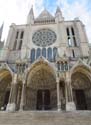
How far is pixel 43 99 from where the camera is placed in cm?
1495

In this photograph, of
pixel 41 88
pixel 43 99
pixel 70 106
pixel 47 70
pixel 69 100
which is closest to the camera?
pixel 70 106

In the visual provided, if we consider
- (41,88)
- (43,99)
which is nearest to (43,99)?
(43,99)

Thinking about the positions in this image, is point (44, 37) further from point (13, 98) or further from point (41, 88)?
point (13, 98)

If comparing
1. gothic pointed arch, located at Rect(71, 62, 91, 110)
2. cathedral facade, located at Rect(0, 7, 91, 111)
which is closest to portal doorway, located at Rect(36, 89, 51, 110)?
cathedral facade, located at Rect(0, 7, 91, 111)

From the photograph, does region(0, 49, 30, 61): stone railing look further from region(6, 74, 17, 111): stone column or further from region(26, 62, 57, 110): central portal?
region(6, 74, 17, 111): stone column

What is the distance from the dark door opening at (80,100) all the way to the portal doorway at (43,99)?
2.99 meters

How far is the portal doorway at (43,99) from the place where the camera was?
14.5 meters

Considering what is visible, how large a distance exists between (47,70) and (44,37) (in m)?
6.14

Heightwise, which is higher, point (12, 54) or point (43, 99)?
point (12, 54)

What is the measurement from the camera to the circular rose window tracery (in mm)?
19000

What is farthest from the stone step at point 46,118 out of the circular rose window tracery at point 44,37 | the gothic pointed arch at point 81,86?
the circular rose window tracery at point 44,37

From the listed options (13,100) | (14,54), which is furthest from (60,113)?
(14,54)

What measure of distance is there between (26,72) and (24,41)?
6.52 meters

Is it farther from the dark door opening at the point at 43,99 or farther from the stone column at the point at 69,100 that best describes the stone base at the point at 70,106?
the dark door opening at the point at 43,99
